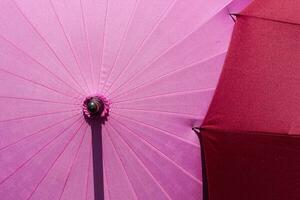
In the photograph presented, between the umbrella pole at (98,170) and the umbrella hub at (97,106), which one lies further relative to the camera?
the umbrella pole at (98,170)

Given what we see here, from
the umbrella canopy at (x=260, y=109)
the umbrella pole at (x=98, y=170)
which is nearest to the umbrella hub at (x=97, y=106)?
the umbrella pole at (x=98, y=170)

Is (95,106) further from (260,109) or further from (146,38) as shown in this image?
(260,109)

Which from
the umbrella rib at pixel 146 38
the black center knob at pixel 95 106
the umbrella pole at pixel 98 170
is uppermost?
the umbrella rib at pixel 146 38

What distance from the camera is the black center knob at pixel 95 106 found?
3.23 m

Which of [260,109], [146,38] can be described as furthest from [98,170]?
[260,109]

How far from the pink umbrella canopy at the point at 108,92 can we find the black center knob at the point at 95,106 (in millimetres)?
31

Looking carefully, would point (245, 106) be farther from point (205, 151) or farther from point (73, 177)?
point (73, 177)

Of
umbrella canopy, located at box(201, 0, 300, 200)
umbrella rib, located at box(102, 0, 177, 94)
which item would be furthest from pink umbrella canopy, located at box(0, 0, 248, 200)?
umbrella canopy, located at box(201, 0, 300, 200)

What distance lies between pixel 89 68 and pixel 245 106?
0.91m

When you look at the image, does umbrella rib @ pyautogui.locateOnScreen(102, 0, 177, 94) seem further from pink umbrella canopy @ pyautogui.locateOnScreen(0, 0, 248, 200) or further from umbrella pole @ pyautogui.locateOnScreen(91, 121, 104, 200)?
umbrella pole @ pyautogui.locateOnScreen(91, 121, 104, 200)

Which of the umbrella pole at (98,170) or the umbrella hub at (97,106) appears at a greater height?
the umbrella hub at (97,106)

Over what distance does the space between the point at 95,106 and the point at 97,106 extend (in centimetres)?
2

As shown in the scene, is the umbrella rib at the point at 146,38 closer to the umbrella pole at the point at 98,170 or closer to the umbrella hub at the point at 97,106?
the umbrella hub at the point at 97,106

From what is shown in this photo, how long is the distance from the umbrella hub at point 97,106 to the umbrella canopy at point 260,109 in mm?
569
